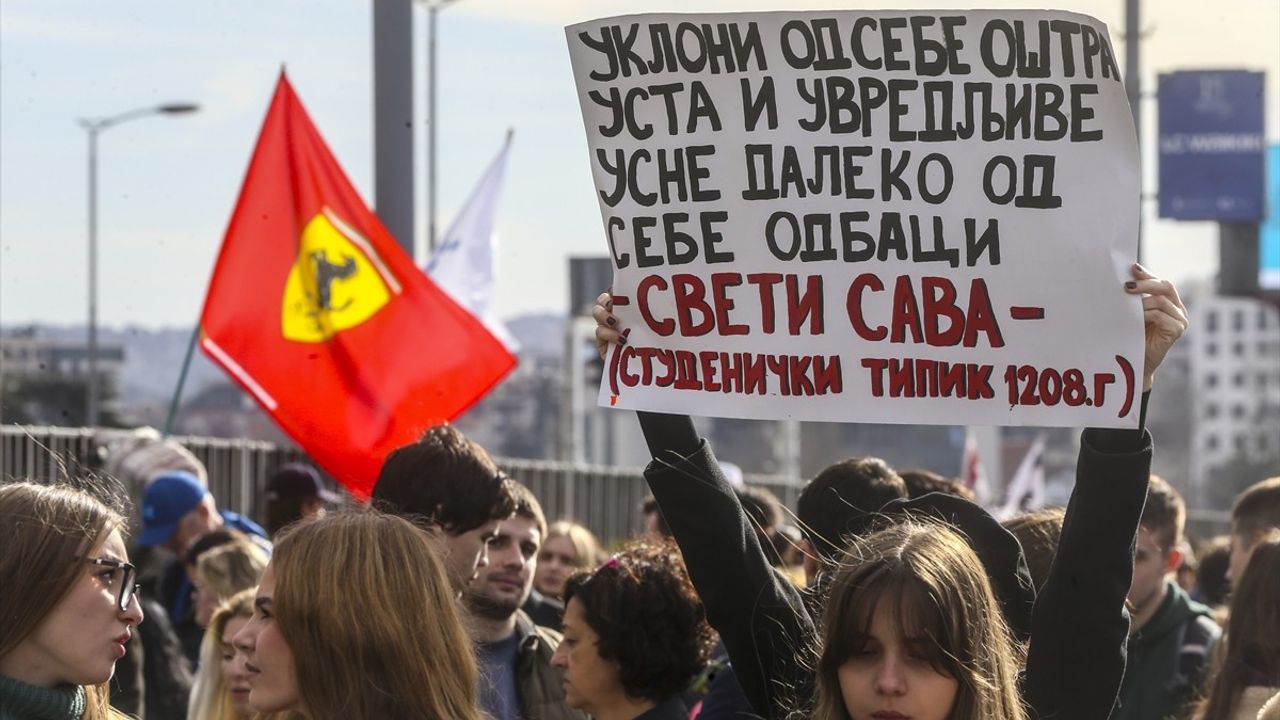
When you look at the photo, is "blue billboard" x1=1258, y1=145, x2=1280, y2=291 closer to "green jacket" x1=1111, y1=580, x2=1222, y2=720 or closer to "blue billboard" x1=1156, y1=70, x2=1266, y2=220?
"blue billboard" x1=1156, y1=70, x2=1266, y2=220

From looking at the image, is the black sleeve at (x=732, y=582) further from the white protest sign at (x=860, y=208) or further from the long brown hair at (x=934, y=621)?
the long brown hair at (x=934, y=621)

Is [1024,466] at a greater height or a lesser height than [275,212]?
lesser

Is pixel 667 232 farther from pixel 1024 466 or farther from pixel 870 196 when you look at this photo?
pixel 1024 466

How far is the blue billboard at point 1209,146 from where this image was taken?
1647 centimetres

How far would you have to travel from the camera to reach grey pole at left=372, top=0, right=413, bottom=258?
7.10 meters

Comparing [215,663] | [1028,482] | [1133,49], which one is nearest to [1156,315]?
[215,663]

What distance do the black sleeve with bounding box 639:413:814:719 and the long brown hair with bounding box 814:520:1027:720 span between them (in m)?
0.40

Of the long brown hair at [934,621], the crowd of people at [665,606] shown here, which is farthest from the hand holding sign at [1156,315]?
the long brown hair at [934,621]

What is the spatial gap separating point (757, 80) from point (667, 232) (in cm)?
37

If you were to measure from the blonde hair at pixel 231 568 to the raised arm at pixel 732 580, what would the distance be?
2.57 m

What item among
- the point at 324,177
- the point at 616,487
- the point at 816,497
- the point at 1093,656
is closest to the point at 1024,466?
the point at 616,487

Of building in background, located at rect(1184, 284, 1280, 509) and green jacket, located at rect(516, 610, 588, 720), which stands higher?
green jacket, located at rect(516, 610, 588, 720)

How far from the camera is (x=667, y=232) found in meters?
4.08

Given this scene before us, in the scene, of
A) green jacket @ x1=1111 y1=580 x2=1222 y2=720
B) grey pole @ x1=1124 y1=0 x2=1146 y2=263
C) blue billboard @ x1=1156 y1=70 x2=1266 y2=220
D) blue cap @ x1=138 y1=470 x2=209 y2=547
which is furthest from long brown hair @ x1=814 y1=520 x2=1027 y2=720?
blue billboard @ x1=1156 y1=70 x2=1266 y2=220
